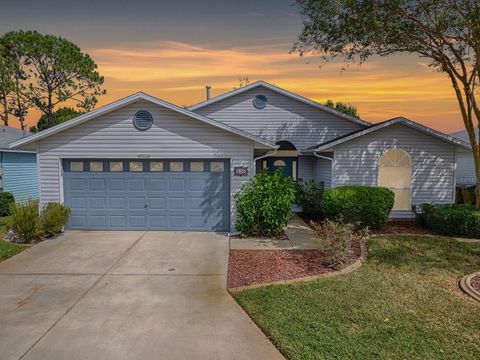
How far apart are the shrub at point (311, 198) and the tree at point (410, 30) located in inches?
216

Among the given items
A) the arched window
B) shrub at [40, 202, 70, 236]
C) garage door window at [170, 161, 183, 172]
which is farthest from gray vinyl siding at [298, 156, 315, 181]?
shrub at [40, 202, 70, 236]

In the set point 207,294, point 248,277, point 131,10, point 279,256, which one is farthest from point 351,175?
point 131,10

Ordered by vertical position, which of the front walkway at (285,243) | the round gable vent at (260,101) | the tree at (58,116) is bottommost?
the front walkway at (285,243)

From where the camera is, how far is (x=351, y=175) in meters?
13.6

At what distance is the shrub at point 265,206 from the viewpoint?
1081 centimetres

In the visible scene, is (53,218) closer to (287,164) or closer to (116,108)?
(116,108)

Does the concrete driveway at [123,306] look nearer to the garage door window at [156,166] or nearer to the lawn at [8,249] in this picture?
the lawn at [8,249]

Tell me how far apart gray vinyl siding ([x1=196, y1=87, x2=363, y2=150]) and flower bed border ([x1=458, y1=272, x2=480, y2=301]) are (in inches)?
386

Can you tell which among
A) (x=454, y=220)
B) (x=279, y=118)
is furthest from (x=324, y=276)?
(x=279, y=118)

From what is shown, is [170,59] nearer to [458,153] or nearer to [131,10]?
[131,10]

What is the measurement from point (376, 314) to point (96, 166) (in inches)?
382

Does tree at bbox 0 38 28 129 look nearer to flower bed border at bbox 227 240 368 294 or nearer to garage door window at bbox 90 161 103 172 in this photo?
garage door window at bbox 90 161 103 172

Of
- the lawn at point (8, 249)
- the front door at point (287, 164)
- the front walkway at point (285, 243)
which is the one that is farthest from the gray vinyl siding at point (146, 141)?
the front door at point (287, 164)

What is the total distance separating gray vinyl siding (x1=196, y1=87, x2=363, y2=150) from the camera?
1639 centimetres
